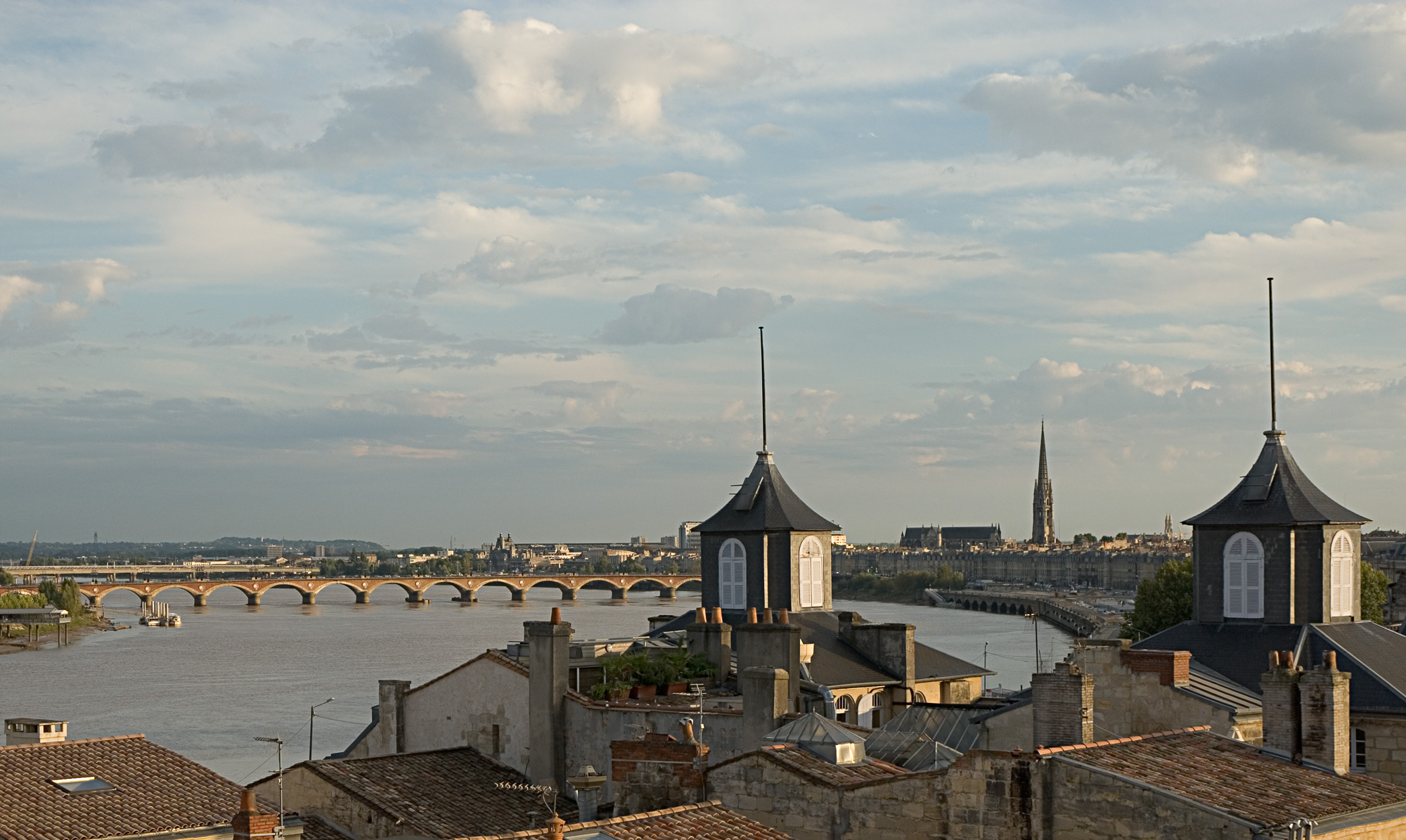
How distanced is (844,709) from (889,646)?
2.21 meters

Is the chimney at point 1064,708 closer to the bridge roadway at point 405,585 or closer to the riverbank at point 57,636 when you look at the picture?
the riverbank at point 57,636

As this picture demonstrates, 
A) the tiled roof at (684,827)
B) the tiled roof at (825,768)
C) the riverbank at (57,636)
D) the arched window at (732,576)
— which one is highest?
the arched window at (732,576)

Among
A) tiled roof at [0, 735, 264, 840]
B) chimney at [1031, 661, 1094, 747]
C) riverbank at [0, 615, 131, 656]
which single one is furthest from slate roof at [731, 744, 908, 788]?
riverbank at [0, 615, 131, 656]

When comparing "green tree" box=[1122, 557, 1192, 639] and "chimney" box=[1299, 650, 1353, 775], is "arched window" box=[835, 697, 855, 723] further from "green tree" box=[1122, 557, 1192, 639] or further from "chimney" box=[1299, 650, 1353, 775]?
"green tree" box=[1122, 557, 1192, 639]

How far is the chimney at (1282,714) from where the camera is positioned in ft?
52.9

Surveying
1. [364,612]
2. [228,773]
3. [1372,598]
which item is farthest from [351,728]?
[364,612]

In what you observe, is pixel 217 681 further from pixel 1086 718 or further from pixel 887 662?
pixel 1086 718

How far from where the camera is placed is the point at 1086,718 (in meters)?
17.0

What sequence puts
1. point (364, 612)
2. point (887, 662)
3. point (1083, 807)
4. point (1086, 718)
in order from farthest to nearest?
point (364, 612), point (887, 662), point (1086, 718), point (1083, 807)

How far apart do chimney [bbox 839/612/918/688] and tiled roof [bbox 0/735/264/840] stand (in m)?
10.9

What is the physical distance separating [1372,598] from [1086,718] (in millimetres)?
39848

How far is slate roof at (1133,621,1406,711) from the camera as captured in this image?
23688mm

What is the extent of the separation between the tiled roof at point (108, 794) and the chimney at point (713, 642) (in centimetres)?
725

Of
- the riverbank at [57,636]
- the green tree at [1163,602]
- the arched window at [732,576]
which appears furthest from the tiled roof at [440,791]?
the riverbank at [57,636]
